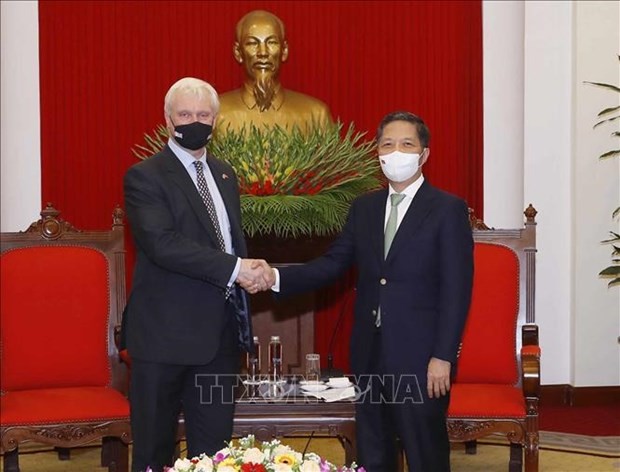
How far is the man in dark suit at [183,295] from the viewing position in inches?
112

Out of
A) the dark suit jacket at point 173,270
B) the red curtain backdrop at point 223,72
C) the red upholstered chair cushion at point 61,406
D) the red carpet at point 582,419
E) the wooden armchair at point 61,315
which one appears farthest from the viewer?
the red curtain backdrop at point 223,72

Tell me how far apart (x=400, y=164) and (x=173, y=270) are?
2.32 feet

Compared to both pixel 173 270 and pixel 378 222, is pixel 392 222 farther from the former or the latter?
pixel 173 270

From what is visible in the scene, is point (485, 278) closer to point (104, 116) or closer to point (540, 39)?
point (540, 39)

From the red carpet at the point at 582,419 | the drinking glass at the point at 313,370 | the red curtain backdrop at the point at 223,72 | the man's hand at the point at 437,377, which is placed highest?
the red curtain backdrop at the point at 223,72

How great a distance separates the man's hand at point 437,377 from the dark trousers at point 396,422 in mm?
27

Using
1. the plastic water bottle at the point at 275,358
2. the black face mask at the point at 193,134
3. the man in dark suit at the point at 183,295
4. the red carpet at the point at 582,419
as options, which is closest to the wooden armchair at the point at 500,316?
the plastic water bottle at the point at 275,358

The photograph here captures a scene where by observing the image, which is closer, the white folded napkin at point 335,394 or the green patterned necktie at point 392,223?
the green patterned necktie at point 392,223

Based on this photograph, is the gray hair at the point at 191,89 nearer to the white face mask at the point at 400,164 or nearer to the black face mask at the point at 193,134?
the black face mask at the point at 193,134

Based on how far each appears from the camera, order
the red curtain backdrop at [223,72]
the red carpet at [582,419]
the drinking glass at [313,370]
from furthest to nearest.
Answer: the red curtain backdrop at [223,72]
the red carpet at [582,419]
the drinking glass at [313,370]

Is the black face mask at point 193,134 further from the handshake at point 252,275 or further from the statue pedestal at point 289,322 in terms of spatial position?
the statue pedestal at point 289,322

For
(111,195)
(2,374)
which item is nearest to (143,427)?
(2,374)

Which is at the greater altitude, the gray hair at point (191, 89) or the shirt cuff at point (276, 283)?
the gray hair at point (191, 89)

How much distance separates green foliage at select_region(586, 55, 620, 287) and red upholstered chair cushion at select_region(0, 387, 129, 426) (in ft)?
8.03
